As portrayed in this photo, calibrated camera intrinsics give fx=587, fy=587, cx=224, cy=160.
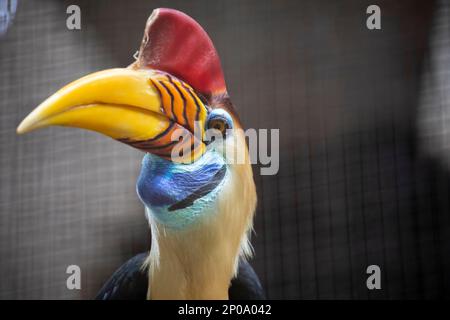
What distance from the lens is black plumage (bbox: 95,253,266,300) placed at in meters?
1.56

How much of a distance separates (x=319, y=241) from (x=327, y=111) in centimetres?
38

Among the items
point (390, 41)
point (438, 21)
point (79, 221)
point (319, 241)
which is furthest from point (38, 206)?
point (438, 21)

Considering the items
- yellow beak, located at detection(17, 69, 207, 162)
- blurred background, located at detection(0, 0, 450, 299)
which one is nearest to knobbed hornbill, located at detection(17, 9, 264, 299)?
yellow beak, located at detection(17, 69, 207, 162)

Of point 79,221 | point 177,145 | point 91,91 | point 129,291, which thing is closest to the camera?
point 91,91

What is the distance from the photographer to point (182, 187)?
1.43 meters

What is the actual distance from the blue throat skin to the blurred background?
0.79 feet

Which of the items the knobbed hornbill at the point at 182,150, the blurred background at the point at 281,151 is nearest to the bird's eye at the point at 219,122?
the knobbed hornbill at the point at 182,150

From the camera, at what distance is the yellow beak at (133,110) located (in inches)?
50.4

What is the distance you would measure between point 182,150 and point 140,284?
0.41 meters

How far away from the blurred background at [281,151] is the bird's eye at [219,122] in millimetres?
222

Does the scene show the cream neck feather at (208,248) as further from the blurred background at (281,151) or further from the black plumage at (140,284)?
the blurred background at (281,151)

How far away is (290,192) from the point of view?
1691mm

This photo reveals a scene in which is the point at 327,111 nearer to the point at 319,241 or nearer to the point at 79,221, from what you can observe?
the point at 319,241

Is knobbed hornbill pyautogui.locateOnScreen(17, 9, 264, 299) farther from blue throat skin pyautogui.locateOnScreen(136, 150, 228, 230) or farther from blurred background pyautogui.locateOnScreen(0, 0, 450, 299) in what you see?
blurred background pyautogui.locateOnScreen(0, 0, 450, 299)
